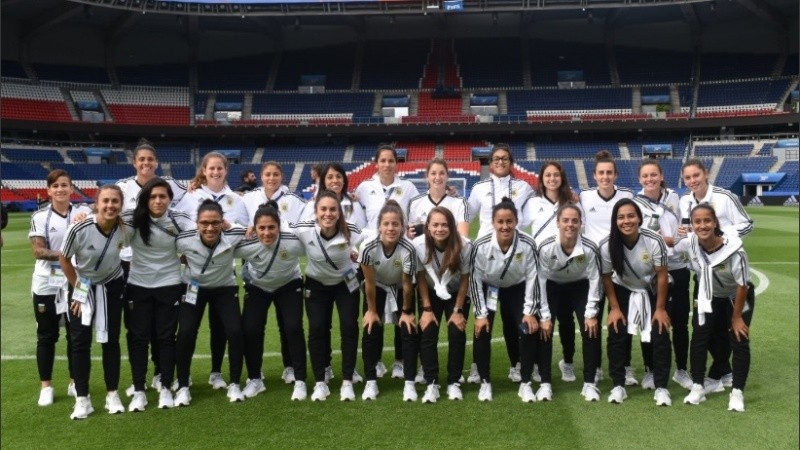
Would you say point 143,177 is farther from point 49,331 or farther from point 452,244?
point 452,244

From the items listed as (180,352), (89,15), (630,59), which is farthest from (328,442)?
(630,59)

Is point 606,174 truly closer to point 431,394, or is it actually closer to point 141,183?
point 431,394

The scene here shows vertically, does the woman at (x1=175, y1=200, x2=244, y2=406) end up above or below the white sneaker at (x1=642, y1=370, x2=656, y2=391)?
above

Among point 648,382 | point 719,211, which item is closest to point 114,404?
point 648,382

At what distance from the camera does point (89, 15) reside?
36.8 metres

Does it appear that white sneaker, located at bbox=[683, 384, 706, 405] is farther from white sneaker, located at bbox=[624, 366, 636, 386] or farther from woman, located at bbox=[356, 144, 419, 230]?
woman, located at bbox=[356, 144, 419, 230]

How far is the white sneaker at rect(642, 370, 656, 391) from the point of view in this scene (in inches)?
196

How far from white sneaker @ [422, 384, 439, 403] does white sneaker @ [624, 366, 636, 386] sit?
1657 mm

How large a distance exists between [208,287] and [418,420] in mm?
2030

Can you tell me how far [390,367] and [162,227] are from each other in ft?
8.34

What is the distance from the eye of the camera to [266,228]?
485 cm

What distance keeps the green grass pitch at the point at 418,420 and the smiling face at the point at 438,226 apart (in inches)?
52.1

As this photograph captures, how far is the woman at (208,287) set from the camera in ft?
15.8

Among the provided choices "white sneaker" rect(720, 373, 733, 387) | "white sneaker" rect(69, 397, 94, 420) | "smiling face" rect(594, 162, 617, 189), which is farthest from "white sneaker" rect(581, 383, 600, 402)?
"white sneaker" rect(69, 397, 94, 420)
